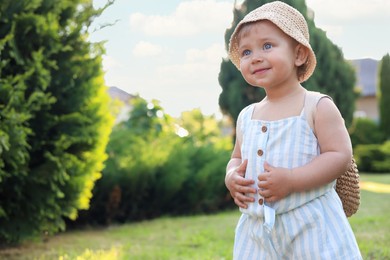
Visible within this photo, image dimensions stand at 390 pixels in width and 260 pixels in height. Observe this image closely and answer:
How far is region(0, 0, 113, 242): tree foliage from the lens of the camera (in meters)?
5.18

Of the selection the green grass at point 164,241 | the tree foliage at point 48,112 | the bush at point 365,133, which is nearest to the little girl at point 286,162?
the green grass at point 164,241

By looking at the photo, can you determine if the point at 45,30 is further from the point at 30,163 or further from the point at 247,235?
the point at 247,235

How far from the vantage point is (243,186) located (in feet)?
8.01

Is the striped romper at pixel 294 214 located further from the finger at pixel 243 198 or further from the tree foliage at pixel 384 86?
the tree foliage at pixel 384 86

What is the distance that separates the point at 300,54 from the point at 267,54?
0.61ft

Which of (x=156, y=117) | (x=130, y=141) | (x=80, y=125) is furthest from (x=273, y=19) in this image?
(x=156, y=117)

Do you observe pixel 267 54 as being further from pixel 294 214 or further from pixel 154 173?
pixel 154 173

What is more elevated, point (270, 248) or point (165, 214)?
point (270, 248)

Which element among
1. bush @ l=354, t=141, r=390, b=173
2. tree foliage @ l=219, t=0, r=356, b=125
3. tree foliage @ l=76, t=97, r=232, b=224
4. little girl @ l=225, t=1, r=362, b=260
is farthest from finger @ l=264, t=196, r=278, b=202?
bush @ l=354, t=141, r=390, b=173

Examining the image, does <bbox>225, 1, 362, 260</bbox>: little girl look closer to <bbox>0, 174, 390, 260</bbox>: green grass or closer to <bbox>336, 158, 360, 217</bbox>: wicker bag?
<bbox>336, 158, 360, 217</bbox>: wicker bag

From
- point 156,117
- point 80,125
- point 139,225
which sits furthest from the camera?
point 156,117

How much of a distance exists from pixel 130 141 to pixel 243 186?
6.04 m

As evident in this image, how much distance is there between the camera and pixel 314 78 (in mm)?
11734

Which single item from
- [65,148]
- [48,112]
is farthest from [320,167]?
[48,112]
